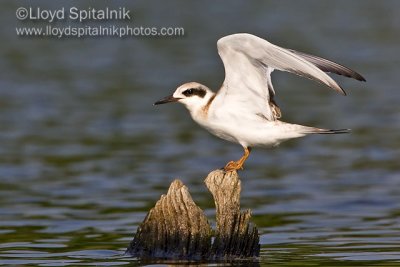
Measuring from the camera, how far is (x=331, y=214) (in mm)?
15734

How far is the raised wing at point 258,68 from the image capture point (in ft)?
36.7

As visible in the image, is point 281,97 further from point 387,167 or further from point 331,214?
point 331,214

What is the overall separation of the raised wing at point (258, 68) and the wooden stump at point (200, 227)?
0.90 m

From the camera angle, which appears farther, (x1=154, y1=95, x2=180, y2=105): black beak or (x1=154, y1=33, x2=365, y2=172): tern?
(x1=154, y1=95, x2=180, y2=105): black beak

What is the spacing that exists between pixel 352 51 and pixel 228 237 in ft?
70.9

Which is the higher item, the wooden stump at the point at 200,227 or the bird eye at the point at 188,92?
the bird eye at the point at 188,92

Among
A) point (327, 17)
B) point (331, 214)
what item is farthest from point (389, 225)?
point (327, 17)

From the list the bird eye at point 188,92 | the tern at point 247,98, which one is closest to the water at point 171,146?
the tern at point 247,98

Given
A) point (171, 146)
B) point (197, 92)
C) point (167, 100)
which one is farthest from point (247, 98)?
point (171, 146)

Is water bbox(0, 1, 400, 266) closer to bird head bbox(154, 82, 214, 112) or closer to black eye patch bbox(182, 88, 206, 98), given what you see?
bird head bbox(154, 82, 214, 112)

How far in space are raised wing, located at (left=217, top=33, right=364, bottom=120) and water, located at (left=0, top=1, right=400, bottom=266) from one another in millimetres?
1745

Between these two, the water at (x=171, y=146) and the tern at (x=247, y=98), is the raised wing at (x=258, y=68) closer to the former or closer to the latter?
the tern at (x=247, y=98)

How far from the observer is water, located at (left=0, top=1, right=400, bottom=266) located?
14.1m

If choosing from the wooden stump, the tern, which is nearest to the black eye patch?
the tern
